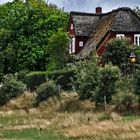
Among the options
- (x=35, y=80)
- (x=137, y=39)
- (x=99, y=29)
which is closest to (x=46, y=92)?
(x=35, y=80)

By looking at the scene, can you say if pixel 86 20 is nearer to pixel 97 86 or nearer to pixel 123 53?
pixel 123 53

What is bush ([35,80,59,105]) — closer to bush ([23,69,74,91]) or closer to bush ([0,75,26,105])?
bush ([23,69,74,91])

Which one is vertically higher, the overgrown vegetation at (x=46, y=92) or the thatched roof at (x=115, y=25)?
the thatched roof at (x=115, y=25)

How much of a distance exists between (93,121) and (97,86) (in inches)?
366

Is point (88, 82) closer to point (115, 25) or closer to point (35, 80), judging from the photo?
point (35, 80)

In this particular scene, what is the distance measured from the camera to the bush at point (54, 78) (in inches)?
1988

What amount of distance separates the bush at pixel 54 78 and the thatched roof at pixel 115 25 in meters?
8.85

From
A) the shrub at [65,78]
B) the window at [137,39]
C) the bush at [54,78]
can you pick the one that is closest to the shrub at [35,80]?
the bush at [54,78]

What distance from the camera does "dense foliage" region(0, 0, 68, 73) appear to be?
69.6 metres

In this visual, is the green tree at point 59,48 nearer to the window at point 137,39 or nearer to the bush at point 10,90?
the window at point 137,39

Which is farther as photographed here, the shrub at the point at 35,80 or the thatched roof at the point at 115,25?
the thatched roof at the point at 115,25

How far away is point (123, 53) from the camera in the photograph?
5291 centimetres

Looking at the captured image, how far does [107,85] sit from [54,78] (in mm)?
15547

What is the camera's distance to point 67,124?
1134 inches
